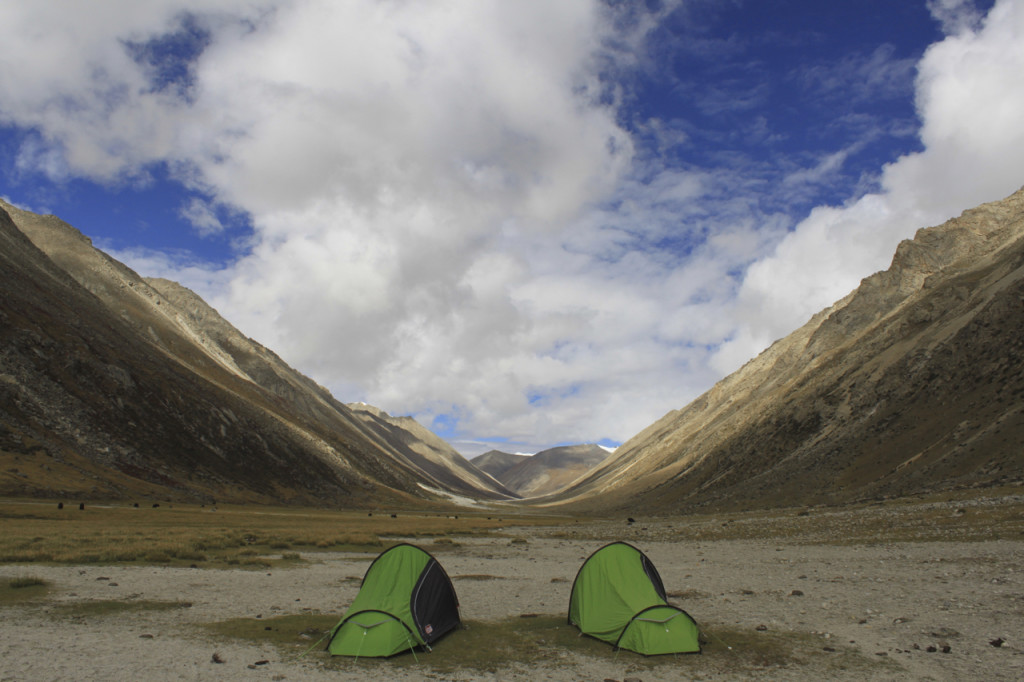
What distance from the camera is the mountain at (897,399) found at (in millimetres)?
55250

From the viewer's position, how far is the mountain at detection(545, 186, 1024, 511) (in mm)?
55250

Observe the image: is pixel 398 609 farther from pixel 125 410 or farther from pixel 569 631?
pixel 125 410

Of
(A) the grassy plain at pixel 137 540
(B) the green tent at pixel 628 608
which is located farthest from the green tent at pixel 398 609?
(A) the grassy plain at pixel 137 540

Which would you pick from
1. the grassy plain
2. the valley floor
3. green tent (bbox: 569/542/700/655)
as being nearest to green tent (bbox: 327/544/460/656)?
the valley floor

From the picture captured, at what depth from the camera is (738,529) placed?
4584 cm

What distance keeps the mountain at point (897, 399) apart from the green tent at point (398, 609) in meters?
46.1

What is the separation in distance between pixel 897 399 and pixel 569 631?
3001 inches

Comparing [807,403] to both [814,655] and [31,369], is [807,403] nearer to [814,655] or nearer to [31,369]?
[814,655]

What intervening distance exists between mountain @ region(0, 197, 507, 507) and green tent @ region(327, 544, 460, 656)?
60.2 meters

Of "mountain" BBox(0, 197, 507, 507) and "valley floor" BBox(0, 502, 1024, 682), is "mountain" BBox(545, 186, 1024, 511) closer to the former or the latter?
"valley floor" BBox(0, 502, 1024, 682)

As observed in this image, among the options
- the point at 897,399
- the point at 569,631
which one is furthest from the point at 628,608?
the point at 897,399

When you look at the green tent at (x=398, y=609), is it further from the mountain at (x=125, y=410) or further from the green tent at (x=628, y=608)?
the mountain at (x=125, y=410)

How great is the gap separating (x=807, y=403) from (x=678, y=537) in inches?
2496

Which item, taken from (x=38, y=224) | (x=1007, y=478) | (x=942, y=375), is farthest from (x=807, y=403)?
(x=38, y=224)
